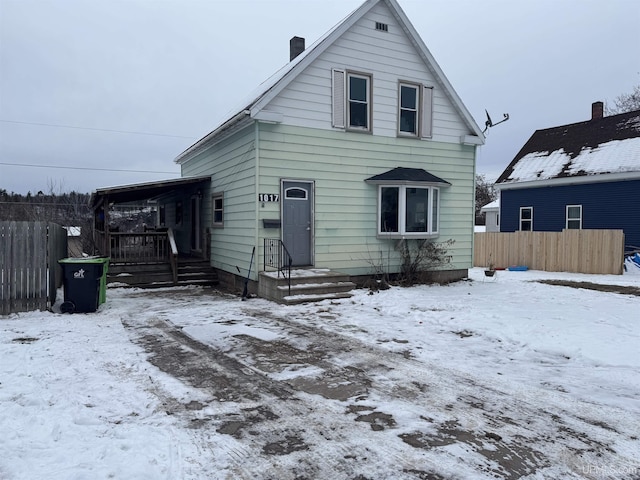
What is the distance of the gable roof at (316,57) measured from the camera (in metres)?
10.6

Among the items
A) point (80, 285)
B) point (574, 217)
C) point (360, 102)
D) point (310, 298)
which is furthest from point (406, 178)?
point (574, 217)

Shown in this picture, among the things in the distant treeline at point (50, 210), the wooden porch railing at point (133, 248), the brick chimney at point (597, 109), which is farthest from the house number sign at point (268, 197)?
the brick chimney at point (597, 109)

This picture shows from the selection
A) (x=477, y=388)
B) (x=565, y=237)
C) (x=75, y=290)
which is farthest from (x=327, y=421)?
(x=565, y=237)

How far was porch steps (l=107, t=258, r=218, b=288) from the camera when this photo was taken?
12.9 meters

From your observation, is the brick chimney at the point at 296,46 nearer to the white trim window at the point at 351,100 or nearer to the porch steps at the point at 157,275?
the white trim window at the point at 351,100

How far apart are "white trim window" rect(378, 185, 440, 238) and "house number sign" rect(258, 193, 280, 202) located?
3083 mm

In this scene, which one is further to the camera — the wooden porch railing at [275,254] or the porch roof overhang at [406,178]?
the porch roof overhang at [406,178]

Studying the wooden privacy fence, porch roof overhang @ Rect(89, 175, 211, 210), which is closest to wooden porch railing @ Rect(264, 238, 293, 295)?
porch roof overhang @ Rect(89, 175, 211, 210)

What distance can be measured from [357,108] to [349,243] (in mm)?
3788

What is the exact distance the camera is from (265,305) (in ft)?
32.1

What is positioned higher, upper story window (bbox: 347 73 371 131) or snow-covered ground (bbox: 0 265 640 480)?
upper story window (bbox: 347 73 371 131)

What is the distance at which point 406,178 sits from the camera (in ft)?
40.1

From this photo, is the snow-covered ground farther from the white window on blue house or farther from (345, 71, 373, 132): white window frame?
the white window on blue house

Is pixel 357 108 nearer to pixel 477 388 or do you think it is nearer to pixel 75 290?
pixel 75 290
